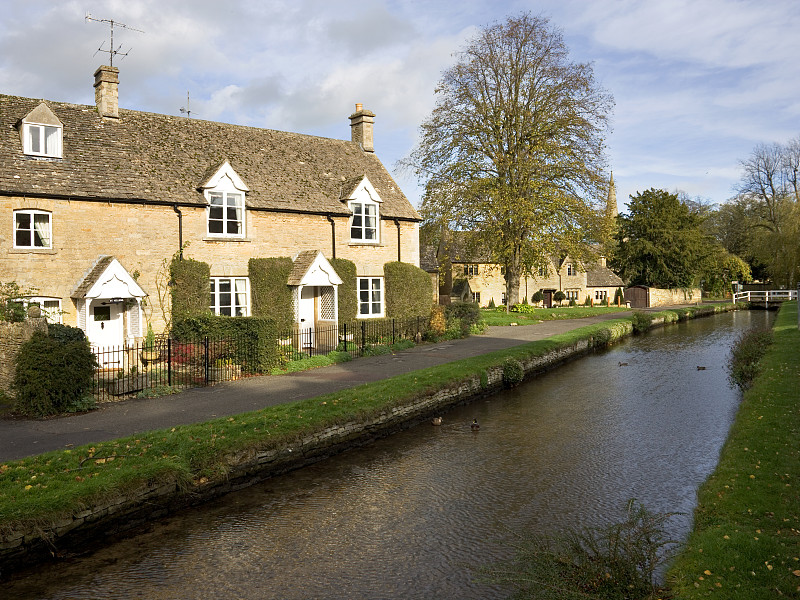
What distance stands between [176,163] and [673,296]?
Answer: 56677mm

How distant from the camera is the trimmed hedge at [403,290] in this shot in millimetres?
28719

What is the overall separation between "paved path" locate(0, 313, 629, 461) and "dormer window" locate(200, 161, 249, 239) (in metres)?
7.45

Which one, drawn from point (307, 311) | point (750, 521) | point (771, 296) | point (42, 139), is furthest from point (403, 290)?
point (771, 296)

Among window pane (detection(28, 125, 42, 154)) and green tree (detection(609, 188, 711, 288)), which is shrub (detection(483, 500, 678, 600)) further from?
green tree (detection(609, 188, 711, 288))

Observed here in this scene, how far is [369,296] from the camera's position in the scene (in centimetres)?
2842

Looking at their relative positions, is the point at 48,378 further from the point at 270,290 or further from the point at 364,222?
the point at 364,222

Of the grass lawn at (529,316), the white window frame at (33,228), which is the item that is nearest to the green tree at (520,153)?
the grass lawn at (529,316)

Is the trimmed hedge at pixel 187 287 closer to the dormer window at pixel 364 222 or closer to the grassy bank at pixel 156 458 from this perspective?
the dormer window at pixel 364 222

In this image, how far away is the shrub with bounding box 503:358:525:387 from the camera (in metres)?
20.6

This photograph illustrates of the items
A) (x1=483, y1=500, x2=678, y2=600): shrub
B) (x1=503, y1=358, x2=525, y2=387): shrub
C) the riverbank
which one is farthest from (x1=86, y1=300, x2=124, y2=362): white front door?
the riverbank

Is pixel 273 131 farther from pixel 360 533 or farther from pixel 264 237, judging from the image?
pixel 360 533

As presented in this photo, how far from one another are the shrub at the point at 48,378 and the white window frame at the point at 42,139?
32.1 ft

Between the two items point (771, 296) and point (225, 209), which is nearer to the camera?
point (225, 209)

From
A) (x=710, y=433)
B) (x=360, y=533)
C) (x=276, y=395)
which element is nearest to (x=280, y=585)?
(x=360, y=533)
